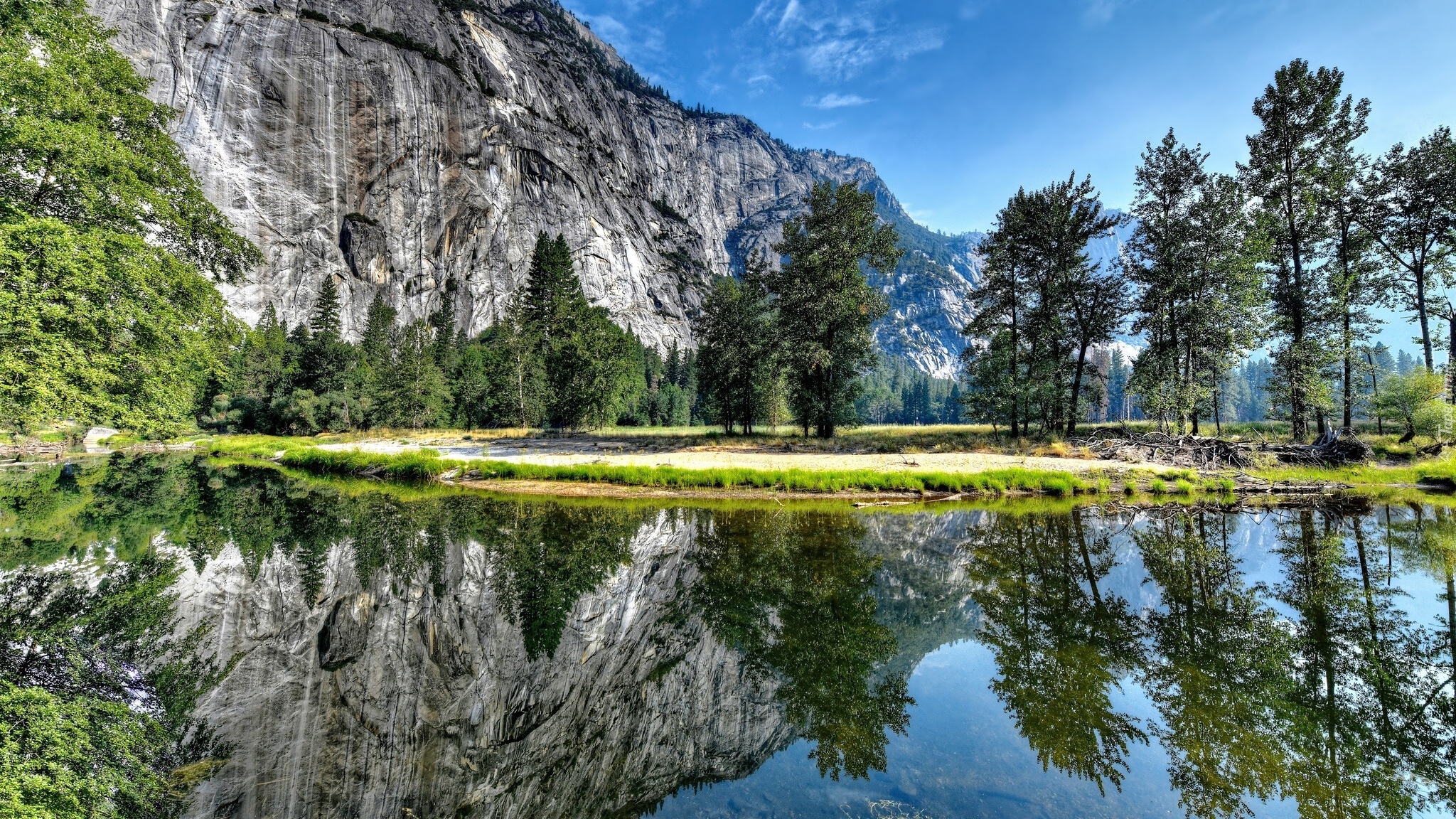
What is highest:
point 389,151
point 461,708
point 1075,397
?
point 389,151

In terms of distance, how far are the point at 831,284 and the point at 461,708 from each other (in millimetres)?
27962

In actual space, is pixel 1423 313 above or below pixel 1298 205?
below

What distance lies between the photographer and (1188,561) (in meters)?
10.1

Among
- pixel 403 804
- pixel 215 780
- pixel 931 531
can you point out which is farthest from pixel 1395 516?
pixel 215 780

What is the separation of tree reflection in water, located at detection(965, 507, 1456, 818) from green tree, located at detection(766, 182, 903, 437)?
20447 mm

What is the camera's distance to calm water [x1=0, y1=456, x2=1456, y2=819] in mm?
4332

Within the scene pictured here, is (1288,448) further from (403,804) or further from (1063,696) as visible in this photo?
(403,804)

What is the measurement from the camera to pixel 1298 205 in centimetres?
2528

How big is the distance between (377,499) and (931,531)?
18.7 metres

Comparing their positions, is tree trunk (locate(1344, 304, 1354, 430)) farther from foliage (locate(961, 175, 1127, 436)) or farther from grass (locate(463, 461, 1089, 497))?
grass (locate(463, 461, 1089, 497))

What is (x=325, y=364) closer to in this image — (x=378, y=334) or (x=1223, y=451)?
Result: (x=378, y=334)

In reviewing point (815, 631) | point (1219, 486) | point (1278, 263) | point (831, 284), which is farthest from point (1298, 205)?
point (815, 631)

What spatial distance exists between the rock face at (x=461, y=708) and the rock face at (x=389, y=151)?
9069 centimetres

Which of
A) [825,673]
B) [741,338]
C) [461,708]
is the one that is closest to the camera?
[461,708]
